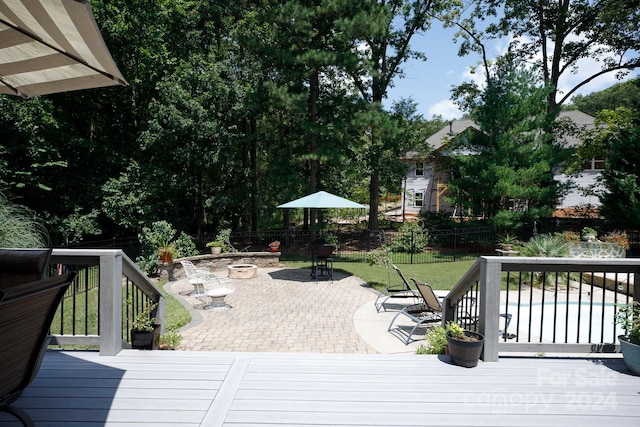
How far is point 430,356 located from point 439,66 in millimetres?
21343

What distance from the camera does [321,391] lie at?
3.14 meters

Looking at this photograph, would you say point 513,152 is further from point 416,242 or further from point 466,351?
point 466,351

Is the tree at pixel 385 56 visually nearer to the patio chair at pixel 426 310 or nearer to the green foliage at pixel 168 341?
the patio chair at pixel 426 310

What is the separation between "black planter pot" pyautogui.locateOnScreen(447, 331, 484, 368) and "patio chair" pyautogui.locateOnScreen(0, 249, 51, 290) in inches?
143

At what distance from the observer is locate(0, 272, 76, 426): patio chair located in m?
1.86

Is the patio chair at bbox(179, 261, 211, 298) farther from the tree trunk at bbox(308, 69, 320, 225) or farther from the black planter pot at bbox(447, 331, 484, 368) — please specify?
the tree trunk at bbox(308, 69, 320, 225)

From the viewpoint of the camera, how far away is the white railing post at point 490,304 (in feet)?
12.1

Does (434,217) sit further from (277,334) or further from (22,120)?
(22,120)

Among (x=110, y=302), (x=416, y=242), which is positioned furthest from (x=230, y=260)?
(x=110, y=302)

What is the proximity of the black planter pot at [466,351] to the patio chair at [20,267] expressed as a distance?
3.63m

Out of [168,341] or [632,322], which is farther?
[168,341]

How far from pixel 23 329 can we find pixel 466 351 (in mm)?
3437

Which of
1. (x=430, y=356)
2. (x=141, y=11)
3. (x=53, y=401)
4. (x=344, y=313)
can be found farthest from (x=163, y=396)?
(x=141, y=11)

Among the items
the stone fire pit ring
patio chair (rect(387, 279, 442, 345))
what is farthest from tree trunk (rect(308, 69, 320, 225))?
patio chair (rect(387, 279, 442, 345))
